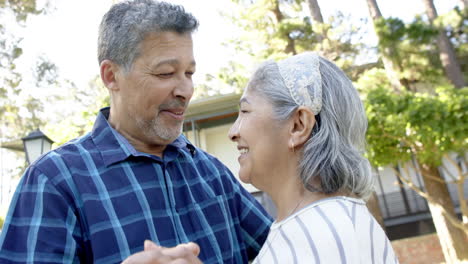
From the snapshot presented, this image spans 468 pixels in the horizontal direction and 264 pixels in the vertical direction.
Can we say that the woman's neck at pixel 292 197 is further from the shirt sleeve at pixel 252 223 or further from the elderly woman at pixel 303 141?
the shirt sleeve at pixel 252 223

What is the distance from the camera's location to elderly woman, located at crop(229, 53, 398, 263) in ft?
4.46

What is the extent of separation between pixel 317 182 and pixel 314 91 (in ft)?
0.94

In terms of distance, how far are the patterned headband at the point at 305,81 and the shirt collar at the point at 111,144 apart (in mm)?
683

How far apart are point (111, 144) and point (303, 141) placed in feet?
2.61

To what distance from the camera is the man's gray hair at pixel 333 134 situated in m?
1.39

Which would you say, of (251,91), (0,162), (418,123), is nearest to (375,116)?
(418,123)

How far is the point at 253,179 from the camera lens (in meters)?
1.53

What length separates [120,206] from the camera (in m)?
1.61

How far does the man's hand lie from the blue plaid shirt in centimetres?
51

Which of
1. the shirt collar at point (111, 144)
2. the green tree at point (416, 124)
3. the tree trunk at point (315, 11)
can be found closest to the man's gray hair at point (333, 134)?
the shirt collar at point (111, 144)

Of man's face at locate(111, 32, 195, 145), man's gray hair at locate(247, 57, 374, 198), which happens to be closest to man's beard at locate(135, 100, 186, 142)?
man's face at locate(111, 32, 195, 145)

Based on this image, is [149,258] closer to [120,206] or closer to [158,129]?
[120,206]

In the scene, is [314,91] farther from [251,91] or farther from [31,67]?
[31,67]

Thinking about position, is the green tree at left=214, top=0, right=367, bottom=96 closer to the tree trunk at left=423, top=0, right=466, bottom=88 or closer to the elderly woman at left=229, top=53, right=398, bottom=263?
the tree trunk at left=423, top=0, right=466, bottom=88
